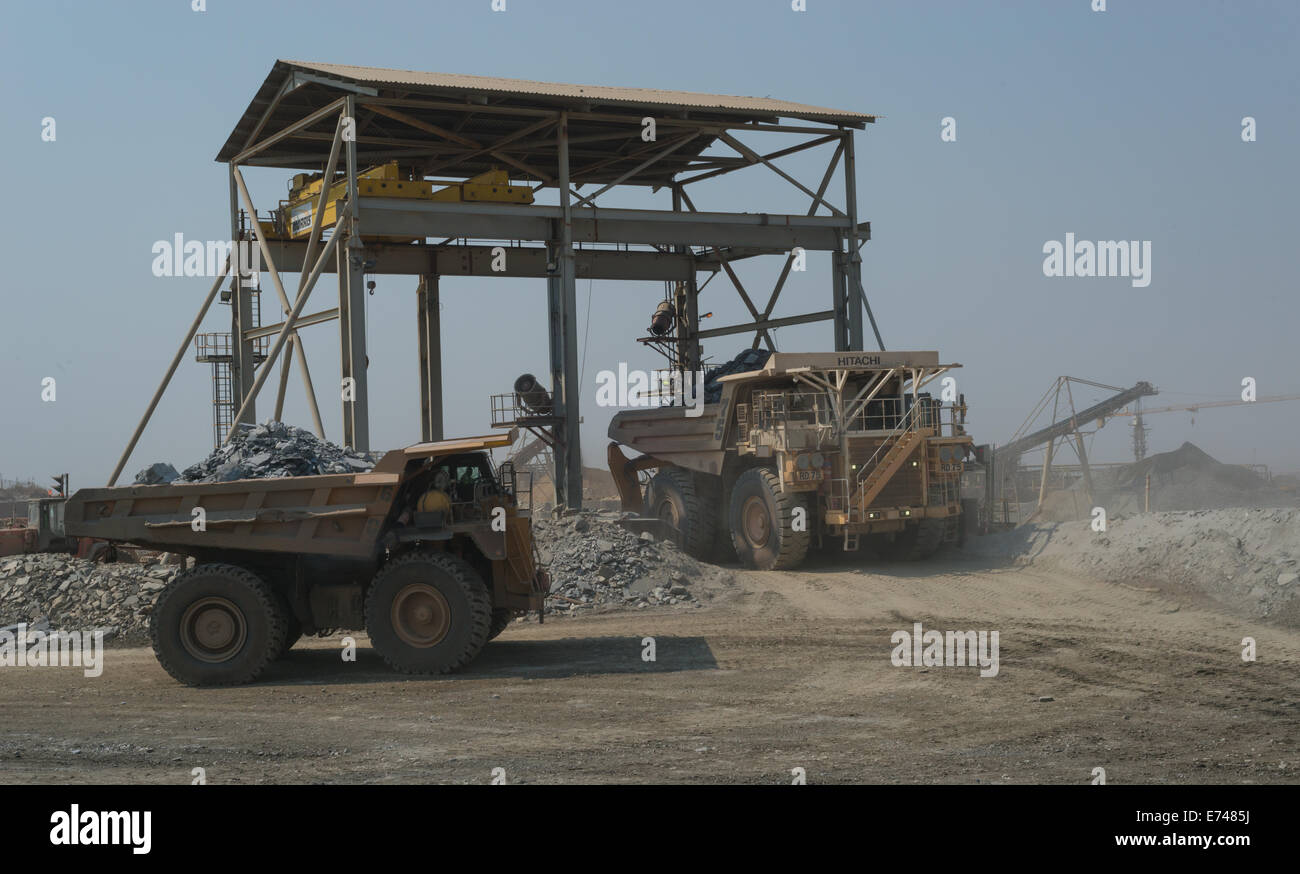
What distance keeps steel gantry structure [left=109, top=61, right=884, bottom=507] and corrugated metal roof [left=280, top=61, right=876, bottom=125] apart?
0.06 meters

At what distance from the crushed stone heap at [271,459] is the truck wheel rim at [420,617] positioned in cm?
148

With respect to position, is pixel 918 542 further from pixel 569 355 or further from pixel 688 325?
pixel 688 325

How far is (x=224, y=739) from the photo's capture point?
9273mm

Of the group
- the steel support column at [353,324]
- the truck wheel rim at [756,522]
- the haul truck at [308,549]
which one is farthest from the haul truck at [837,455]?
the haul truck at [308,549]

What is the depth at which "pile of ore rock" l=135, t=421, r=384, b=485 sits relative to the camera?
1244 centimetres

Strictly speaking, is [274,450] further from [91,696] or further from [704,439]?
[704,439]

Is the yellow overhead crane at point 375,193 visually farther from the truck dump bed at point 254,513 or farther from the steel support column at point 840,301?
the truck dump bed at point 254,513

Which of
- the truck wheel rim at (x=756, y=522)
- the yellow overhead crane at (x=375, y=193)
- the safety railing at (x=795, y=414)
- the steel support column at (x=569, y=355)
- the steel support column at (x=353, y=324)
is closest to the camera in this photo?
the safety railing at (x=795, y=414)

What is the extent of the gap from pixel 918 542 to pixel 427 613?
10.6 meters

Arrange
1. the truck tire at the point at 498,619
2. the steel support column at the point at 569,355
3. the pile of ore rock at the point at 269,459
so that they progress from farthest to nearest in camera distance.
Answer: the steel support column at the point at 569,355 → the truck tire at the point at 498,619 → the pile of ore rock at the point at 269,459

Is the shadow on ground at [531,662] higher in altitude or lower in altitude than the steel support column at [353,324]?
lower

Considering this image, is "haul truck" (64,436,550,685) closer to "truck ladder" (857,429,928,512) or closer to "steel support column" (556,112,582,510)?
"truck ladder" (857,429,928,512)

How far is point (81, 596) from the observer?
15883 mm

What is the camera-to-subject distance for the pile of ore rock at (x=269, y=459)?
12438 millimetres
